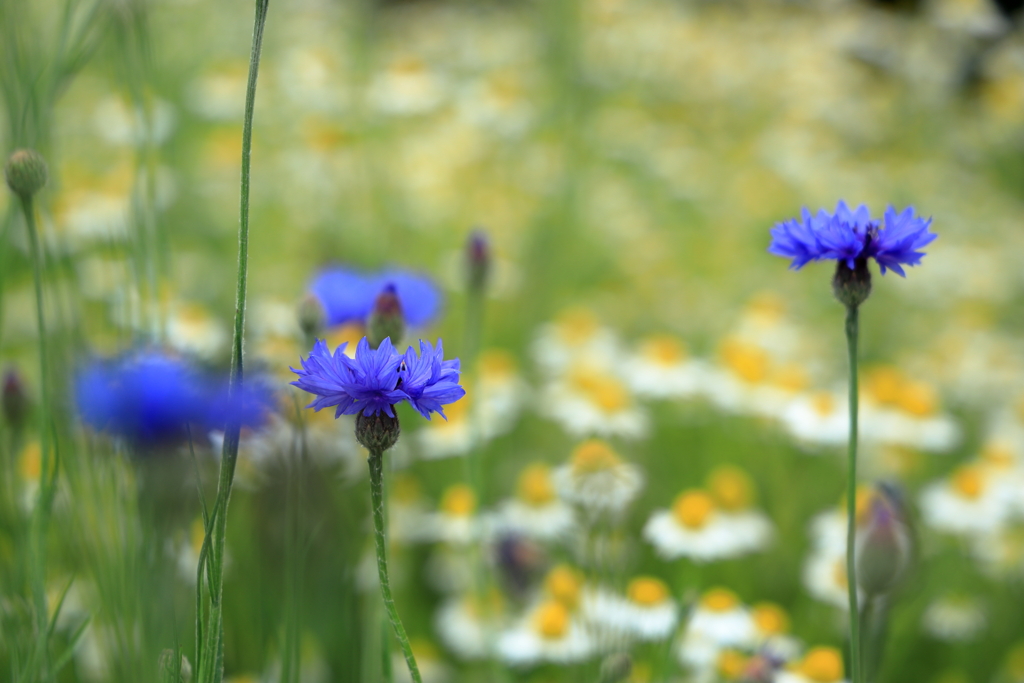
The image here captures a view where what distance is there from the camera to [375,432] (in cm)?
→ 35

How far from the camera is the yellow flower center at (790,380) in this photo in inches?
44.8

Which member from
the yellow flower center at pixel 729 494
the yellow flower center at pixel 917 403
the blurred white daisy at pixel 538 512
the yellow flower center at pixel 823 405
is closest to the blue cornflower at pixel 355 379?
the blurred white daisy at pixel 538 512

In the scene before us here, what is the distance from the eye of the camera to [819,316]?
6.29ft

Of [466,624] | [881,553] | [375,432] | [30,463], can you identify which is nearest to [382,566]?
[375,432]

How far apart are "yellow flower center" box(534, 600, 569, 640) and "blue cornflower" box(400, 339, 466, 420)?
45 centimetres

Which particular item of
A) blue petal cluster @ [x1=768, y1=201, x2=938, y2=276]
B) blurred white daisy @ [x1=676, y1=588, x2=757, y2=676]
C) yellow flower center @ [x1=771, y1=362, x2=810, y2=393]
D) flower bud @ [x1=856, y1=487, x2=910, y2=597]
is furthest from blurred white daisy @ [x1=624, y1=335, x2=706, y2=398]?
blue petal cluster @ [x1=768, y1=201, x2=938, y2=276]

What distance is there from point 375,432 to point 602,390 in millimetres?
798

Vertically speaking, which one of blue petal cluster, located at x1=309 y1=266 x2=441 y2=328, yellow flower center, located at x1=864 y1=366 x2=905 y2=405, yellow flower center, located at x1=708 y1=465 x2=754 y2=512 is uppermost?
yellow flower center, located at x1=864 y1=366 x2=905 y2=405

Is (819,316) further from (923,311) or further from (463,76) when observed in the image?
(463,76)

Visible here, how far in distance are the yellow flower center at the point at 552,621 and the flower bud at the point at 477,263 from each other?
282 millimetres

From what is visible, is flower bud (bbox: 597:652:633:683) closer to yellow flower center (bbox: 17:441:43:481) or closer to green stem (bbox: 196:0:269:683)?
green stem (bbox: 196:0:269:683)

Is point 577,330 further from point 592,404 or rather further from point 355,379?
point 355,379

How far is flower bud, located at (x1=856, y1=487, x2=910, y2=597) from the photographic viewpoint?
19.7 inches

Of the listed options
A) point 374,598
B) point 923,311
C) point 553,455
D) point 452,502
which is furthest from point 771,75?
point 374,598
